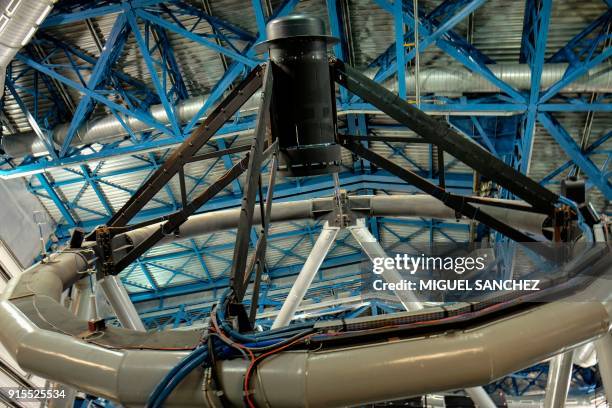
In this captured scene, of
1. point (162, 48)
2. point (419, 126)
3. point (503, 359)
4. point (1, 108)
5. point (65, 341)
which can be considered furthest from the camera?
point (1, 108)

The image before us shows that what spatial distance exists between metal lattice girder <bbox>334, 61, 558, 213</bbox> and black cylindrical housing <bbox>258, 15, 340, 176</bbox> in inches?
24.1

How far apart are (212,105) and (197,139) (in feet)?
23.9

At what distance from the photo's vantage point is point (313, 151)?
23.2 ft

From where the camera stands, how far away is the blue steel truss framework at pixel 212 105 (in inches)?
472

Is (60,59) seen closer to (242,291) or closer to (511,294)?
(242,291)

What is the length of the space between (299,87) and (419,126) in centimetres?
143

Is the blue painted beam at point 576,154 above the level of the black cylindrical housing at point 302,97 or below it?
A: above

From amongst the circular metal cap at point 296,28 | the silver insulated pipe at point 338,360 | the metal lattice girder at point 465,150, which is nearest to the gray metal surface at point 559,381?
the silver insulated pipe at point 338,360

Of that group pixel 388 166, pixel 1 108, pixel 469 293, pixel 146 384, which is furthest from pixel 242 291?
pixel 1 108

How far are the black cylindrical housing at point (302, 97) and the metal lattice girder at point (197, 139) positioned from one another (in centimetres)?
31

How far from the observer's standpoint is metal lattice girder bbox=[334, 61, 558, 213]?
6.55 meters

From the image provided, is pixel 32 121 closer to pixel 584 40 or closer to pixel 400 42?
pixel 400 42

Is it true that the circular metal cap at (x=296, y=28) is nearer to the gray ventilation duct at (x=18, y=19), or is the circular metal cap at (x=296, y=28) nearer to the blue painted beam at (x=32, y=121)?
the gray ventilation duct at (x=18, y=19)

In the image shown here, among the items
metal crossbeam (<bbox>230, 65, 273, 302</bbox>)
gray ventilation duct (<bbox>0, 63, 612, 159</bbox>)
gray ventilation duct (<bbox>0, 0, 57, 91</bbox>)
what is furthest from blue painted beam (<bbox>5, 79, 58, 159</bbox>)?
metal crossbeam (<bbox>230, 65, 273, 302</bbox>)
